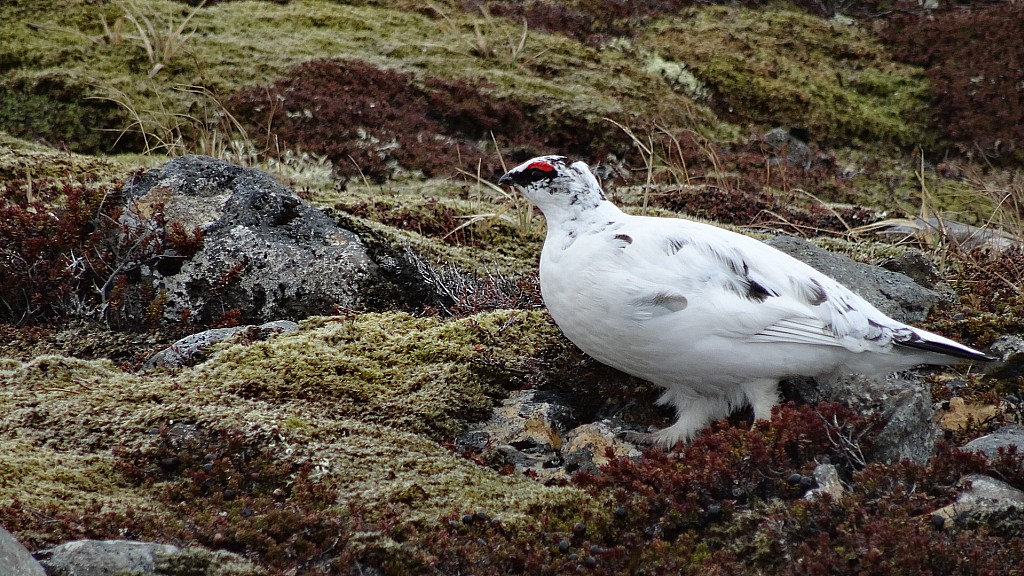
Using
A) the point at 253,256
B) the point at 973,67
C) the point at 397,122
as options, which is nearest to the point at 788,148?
the point at 973,67

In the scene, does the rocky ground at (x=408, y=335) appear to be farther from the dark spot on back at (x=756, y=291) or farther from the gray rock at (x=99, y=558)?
the dark spot on back at (x=756, y=291)

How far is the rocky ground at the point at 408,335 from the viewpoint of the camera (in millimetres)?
2996

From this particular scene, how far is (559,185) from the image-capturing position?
4.31 meters

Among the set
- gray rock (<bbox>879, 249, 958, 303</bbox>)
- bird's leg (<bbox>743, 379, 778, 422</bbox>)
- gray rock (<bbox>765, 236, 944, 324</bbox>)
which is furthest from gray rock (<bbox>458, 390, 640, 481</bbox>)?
gray rock (<bbox>879, 249, 958, 303</bbox>)

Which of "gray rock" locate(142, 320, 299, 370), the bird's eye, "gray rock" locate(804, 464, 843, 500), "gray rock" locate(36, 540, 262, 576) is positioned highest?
the bird's eye

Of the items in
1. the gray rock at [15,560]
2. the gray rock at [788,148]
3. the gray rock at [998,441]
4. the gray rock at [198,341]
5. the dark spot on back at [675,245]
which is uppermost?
the dark spot on back at [675,245]

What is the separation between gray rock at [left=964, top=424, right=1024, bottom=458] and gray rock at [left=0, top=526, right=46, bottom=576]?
10.8ft

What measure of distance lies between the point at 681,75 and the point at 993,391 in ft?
28.7

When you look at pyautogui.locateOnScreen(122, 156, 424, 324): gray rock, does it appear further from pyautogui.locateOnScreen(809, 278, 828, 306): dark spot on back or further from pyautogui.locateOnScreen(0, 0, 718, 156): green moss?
pyautogui.locateOnScreen(0, 0, 718, 156): green moss

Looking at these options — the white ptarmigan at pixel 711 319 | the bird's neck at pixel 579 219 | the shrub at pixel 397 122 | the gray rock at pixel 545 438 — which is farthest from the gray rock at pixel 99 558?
the shrub at pixel 397 122

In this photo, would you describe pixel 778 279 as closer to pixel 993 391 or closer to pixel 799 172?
pixel 993 391

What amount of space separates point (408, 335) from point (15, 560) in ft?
7.96

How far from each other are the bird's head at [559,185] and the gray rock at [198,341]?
1555mm

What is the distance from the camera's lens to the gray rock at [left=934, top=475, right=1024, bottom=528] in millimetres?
2941
